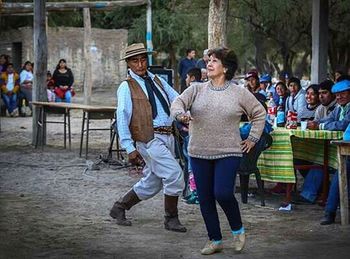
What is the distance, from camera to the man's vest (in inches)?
309

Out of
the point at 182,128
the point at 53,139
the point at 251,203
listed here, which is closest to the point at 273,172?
the point at 251,203

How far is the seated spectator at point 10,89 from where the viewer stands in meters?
23.7

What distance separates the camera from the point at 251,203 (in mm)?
9680

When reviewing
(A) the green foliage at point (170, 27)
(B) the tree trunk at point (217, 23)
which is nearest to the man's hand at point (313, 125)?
(B) the tree trunk at point (217, 23)

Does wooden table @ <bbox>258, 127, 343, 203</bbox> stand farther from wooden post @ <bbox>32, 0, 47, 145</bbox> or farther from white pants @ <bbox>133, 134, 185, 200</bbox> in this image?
wooden post @ <bbox>32, 0, 47, 145</bbox>

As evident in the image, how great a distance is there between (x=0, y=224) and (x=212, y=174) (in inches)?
101

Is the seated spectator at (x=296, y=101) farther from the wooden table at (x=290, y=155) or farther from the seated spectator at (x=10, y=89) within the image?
the seated spectator at (x=10, y=89)

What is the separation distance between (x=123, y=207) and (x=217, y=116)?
6.56 feet

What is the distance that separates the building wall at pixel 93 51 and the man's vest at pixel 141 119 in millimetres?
24366

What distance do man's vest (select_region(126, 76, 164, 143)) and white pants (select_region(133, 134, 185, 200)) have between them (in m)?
0.09

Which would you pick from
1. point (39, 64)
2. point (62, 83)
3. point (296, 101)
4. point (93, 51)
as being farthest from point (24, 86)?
point (296, 101)

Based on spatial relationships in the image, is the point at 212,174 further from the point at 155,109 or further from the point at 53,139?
the point at 53,139

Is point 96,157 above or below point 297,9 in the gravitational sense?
below

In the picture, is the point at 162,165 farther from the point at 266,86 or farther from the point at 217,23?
the point at 266,86
